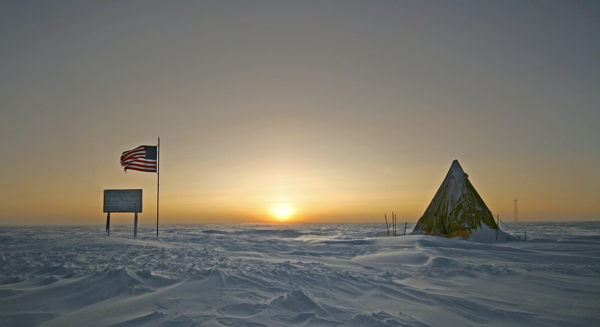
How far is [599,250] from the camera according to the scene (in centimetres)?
1207

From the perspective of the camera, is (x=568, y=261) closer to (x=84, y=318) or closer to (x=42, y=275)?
(x=84, y=318)

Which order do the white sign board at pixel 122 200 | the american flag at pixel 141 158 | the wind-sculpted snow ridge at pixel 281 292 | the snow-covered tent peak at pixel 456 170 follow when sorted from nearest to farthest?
the wind-sculpted snow ridge at pixel 281 292
the american flag at pixel 141 158
the white sign board at pixel 122 200
the snow-covered tent peak at pixel 456 170

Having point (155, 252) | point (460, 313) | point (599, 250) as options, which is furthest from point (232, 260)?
point (599, 250)

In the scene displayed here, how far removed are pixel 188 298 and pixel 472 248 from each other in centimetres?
1188

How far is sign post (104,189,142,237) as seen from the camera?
55.7ft

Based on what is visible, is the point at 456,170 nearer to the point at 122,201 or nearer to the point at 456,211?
the point at 456,211

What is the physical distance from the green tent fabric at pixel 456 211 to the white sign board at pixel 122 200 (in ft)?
52.1

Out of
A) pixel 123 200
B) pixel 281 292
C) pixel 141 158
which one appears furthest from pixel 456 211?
pixel 123 200

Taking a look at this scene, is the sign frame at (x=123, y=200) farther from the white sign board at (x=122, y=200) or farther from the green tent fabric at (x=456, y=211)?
the green tent fabric at (x=456, y=211)

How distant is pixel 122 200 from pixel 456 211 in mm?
18235

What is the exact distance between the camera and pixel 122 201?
17.0 m

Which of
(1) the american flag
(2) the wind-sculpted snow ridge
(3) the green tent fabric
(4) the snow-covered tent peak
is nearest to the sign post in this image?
(1) the american flag

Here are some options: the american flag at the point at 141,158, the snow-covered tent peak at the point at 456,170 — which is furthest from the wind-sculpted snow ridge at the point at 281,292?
the snow-covered tent peak at the point at 456,170

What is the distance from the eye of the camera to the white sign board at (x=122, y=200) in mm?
16984
